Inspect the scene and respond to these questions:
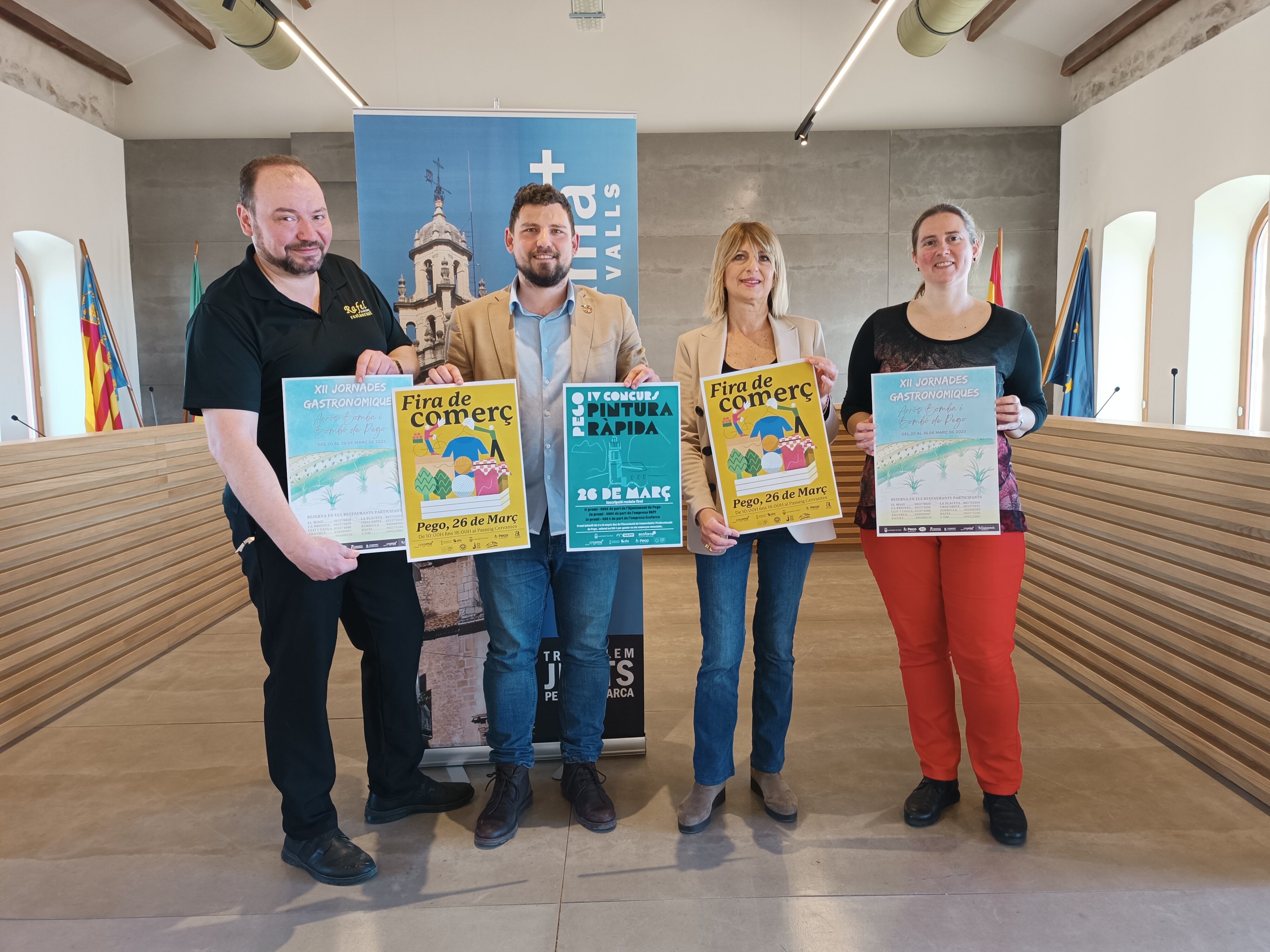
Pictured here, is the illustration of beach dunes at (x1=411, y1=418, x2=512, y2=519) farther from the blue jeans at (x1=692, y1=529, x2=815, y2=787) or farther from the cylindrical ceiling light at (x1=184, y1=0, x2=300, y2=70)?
the cylindrical ceiling light at (x1=184, y1=0, x2=300, y2=70)

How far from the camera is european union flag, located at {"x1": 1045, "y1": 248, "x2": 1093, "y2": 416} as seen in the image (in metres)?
7.63

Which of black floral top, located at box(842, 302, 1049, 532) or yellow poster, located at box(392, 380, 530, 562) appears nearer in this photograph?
yellow poster, located at box(392, 380, 530, 562)

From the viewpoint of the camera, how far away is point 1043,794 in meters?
2.54

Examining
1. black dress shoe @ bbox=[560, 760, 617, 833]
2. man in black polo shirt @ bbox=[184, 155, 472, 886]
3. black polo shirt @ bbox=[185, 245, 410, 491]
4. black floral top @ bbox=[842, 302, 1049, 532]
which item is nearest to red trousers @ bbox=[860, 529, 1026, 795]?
black floral top @ bbox=[842, 302, 1049, 532]

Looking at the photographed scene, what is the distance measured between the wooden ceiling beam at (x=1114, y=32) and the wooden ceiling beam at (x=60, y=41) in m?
9.29

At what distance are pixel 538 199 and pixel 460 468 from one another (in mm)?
764

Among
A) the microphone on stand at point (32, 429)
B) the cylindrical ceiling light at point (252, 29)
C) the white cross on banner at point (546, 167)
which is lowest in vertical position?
the microphone on stand at point (32, 429)

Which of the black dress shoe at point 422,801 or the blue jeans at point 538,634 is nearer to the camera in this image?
the blue jeans at point 538,634

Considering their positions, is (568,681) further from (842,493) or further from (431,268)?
(842,493)

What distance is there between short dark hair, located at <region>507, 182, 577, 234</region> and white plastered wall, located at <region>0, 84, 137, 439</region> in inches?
249

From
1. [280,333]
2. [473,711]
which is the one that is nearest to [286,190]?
[280,333]

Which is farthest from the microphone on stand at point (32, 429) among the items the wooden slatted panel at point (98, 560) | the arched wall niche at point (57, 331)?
the wooden slatted panel at point (98, 560)

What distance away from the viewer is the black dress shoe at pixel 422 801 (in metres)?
2.47

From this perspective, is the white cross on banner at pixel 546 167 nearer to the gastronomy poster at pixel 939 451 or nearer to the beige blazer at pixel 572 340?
the beige blazer at pixel 572 340
